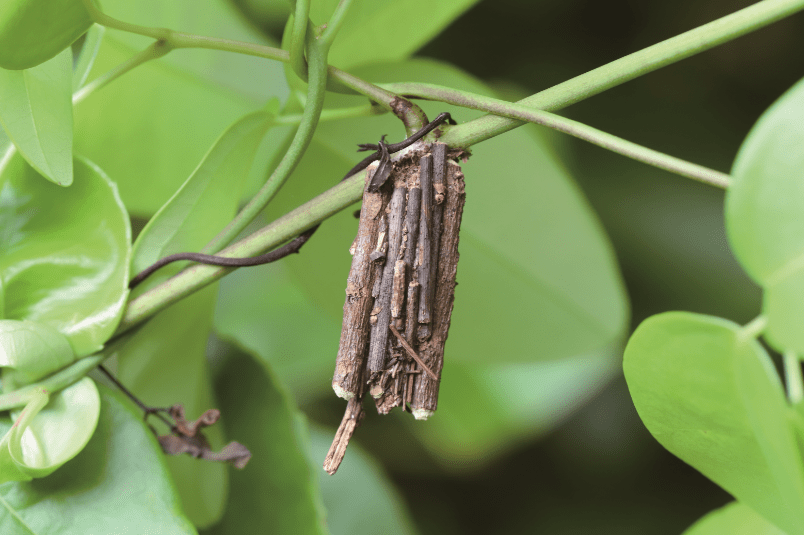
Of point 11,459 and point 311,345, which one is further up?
point 11,459

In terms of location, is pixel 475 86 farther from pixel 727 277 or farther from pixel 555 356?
pixel 727 277

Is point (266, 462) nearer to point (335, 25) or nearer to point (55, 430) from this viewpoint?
point (55, 430)

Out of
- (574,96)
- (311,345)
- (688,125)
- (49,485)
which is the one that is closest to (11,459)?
(49,485)

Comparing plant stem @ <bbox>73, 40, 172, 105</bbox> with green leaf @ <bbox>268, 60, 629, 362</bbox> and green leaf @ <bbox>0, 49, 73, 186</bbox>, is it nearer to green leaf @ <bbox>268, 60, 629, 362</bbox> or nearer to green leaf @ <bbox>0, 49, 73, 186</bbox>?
green leaf @ <bbox>0, 49, 73, 186</bbox>

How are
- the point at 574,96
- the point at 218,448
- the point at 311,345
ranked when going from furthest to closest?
1. the point at 311,345
2. the point at 218,448
3. the point at 574,96

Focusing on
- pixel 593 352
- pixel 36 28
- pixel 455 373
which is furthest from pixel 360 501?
pixel 36 28

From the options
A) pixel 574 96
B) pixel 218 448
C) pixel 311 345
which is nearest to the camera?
pixel 574 96
